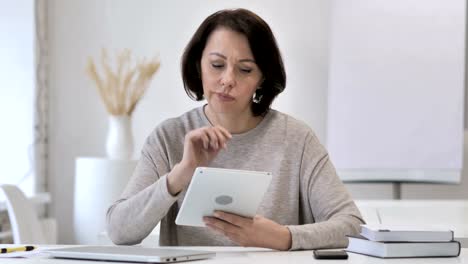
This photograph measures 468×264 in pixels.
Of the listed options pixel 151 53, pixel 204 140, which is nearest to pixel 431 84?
pixel 151 53

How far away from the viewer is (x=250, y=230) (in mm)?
1815

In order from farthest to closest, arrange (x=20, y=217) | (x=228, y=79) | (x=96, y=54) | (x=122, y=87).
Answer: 1. (x=96, y=54)
2. (x=122, y=87)
3. (x=20, y=217)
4. (x=228, y=79)

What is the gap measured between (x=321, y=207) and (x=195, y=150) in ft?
1.39

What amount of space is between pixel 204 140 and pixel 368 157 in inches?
94.4

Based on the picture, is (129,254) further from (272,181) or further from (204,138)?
(272,181)

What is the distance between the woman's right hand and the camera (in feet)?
6.11

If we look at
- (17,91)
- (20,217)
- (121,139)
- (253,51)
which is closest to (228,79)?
(253,51)

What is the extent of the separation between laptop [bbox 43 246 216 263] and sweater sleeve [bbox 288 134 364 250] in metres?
0.34

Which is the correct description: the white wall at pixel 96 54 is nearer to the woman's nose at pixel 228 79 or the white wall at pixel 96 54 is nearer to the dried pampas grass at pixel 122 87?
Result: the dried pampas grass at pixel 122 87

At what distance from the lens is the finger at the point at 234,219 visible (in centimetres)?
177

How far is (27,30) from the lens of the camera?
4570 mm

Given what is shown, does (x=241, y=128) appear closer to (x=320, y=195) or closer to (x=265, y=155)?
(x=265, y=155)

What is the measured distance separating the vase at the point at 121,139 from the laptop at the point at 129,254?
264cm

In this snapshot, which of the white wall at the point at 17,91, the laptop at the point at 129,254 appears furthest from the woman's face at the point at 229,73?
the white wall at the point at 17,91
